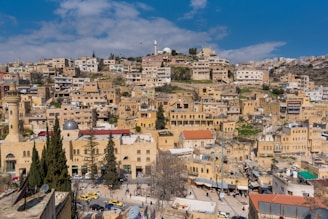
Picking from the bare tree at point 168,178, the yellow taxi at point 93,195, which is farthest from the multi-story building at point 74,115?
the yellow taxi at point 93,195

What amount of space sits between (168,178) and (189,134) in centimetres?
1459

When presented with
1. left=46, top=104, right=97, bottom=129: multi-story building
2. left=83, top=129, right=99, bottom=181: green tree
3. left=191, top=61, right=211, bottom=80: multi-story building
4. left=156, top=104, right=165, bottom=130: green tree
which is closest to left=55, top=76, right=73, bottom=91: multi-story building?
left=46, top=104, right=97, bottom=129: multi-story building

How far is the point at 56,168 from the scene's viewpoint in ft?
66.0

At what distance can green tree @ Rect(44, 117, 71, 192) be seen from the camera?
19.5m

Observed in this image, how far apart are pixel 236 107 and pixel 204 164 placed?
85.1 feet

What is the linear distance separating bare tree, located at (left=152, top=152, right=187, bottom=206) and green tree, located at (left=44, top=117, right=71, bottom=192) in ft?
28.4

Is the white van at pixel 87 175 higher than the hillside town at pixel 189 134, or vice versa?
the hillside town at pixel 189 134

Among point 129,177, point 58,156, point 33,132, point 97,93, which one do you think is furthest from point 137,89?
point 58,156

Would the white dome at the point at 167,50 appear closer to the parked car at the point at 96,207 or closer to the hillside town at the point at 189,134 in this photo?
the hillside town at the point at 189,134

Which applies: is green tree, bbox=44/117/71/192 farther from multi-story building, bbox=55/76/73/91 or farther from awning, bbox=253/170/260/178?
multi-story building, bbox=55/76/73/91

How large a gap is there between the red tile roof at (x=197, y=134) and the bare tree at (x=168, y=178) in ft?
29.4

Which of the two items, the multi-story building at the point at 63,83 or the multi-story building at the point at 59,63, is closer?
the multi-story building at the point at 63,83

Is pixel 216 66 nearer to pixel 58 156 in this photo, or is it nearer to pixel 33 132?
pixel 33 132

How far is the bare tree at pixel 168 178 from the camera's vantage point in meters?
27.2
